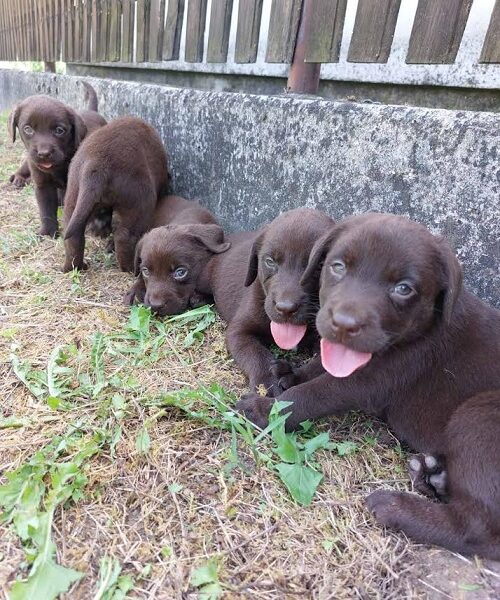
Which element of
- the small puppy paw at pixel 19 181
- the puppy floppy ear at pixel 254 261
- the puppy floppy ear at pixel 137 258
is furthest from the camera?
the small puppy paw at pixel 19 181

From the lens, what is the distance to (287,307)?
2736 millimetres

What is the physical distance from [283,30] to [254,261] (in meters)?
1.91

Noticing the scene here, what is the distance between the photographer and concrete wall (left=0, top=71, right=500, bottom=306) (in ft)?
9.29

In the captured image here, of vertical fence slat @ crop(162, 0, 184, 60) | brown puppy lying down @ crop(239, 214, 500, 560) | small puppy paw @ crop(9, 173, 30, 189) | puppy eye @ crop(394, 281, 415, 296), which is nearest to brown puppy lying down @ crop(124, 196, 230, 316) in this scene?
brown puppy lying down @ crop(239, 214, 500, 560)

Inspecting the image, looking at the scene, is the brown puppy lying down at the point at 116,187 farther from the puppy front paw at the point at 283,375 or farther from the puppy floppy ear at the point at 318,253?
the puppy floppy ear at the point at 318,253

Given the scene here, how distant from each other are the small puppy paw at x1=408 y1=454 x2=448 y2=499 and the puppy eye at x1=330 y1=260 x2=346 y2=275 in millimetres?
883

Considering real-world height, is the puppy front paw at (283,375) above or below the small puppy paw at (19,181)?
above

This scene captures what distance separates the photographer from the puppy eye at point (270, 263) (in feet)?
9.75

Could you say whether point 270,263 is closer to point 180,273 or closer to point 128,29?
point 180,273

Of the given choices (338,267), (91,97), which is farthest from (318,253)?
(91,97)

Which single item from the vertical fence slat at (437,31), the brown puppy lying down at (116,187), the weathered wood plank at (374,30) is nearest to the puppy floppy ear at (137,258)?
the brown puppy lying down at (116,187)

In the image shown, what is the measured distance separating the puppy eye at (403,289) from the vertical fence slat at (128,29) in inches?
212

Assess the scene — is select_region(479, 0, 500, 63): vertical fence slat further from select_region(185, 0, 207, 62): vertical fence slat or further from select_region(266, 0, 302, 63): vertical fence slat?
select_region(185, 0, 207, 62): vertical fence slat

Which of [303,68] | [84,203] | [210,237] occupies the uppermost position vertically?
[303,68]
